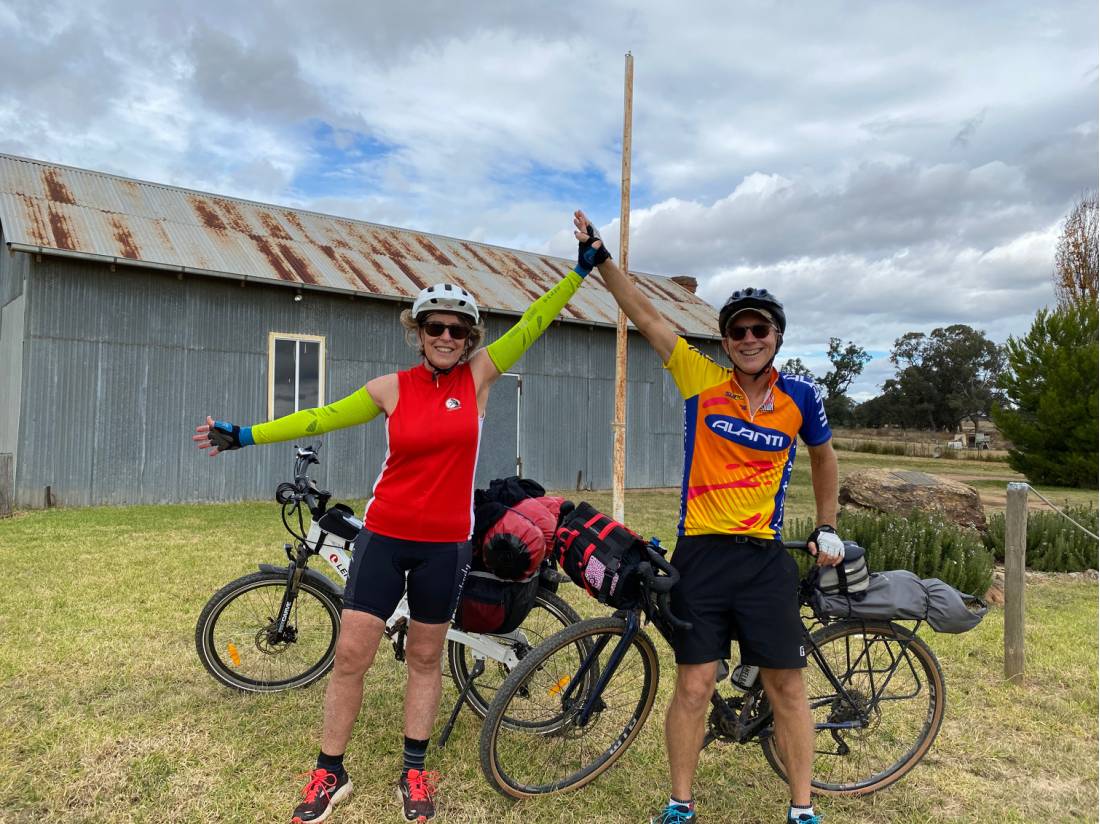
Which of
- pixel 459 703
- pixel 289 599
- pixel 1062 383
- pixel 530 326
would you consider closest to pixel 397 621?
pixel 459 703

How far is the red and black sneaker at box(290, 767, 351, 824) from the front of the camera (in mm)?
2945

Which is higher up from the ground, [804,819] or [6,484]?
[6,484]

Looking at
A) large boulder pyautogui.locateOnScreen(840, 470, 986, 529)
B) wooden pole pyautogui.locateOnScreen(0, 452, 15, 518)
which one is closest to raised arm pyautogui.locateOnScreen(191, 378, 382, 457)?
large boulder pyautogui.locateOnScreen(840, 470, 986, 529)

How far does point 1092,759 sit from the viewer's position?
149 inches

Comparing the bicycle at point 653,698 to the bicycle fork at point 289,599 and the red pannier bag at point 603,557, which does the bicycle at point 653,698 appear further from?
the bicycle fork at point 289,599

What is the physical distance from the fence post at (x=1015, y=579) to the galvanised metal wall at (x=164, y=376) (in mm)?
11095

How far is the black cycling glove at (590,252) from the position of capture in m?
3.09

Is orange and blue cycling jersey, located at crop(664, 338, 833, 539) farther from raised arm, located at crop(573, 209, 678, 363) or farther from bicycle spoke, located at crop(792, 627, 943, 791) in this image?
bicycle spoke, located at crop(792, 627, 943, 791)

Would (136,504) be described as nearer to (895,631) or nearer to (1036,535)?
(895,631)

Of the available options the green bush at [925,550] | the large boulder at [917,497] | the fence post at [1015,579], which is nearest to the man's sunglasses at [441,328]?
the fence post at [1015,579]

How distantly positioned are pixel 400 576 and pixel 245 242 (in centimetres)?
1233

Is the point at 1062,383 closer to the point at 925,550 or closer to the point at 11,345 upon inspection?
the point at 925,550

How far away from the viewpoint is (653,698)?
3307mm

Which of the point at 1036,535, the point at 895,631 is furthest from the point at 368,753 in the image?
the point at 1036,535
